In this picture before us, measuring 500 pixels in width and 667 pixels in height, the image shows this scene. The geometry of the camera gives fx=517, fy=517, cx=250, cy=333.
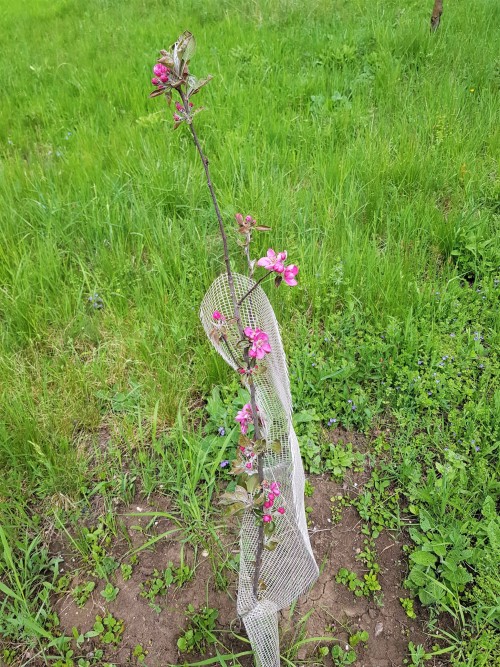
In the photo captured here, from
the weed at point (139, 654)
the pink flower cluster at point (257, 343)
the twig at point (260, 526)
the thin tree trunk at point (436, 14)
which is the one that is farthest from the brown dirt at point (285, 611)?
the thin tree trunk at point (436, 14)

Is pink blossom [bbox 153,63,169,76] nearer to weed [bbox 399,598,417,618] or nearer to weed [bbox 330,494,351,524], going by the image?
weed [bbox 330,494,351,524]

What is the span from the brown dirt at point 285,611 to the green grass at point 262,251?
127 millimetres

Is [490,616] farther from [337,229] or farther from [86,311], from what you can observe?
[86,311]

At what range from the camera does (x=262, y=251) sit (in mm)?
2664

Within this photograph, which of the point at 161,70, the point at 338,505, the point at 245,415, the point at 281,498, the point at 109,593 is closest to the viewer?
the point at 161,70

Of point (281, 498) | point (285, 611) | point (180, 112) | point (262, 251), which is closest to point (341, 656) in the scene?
point (285, 611)

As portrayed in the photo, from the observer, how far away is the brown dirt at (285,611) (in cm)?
156

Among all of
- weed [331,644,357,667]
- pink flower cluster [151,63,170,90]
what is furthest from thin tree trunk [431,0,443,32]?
weed [331,644,357,667]

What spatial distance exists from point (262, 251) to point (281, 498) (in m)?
1.56

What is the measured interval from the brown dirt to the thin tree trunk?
14.1ft

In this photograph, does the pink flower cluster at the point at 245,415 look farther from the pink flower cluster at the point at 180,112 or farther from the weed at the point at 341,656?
the weed at the point at 341,656

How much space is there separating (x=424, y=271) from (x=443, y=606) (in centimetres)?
156

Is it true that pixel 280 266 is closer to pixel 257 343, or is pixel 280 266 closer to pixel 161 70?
pixel 257 343

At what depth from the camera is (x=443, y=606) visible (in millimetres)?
1562
